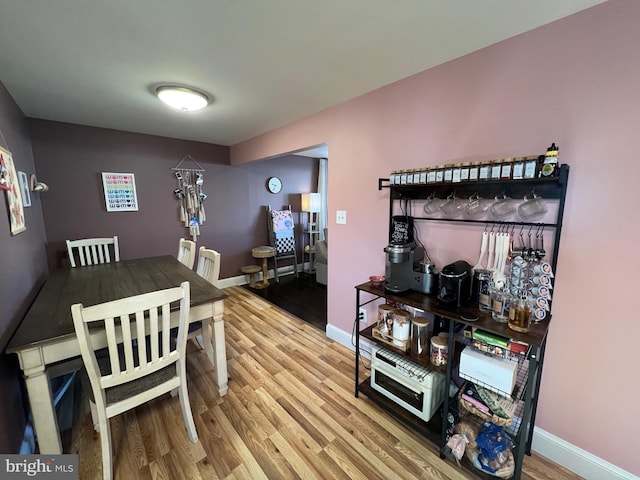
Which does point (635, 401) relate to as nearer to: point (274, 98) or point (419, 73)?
point (419, 73)

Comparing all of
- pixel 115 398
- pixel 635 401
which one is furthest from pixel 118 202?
pixel 635 401

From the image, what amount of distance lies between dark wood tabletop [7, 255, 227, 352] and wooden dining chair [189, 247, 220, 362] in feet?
0.43

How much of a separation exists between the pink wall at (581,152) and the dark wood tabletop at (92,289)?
6.46 ft

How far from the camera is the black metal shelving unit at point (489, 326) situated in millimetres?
1130

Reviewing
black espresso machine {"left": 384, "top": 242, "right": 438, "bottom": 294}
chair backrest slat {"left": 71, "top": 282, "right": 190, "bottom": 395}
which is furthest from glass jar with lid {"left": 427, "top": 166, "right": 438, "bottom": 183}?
chair backrest slat {"left": 71, "top": 282, "right": 190, "bottom": 395}

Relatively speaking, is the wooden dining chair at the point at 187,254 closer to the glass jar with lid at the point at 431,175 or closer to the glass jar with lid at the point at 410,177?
the glass jar with lid at the point at 410,177

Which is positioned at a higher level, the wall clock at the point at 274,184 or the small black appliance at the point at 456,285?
the wall clock at the point at 274,184

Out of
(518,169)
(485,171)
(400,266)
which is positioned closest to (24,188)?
(400,266)

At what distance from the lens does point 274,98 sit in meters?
2.11

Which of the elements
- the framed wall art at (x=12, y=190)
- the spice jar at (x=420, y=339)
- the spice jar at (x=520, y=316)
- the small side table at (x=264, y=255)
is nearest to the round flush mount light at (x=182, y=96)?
the framed wall art at (x=12, y=190)

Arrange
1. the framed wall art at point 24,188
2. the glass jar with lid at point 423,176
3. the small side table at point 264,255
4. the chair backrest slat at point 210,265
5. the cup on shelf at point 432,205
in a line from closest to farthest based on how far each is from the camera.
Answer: the glass jar with lid at point 423,176 < the cup on shelf at point 432,205 < the framed wall art at point 24,188 < the chair backrest slat at point 210,265 < the small side table at point 264,255

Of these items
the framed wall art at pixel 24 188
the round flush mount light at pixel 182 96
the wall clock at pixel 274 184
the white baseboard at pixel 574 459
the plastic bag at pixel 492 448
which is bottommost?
the white baseboard at pixel 574 459

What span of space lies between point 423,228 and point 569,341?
0.95 meters

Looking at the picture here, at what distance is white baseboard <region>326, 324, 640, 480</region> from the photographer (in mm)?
1221
